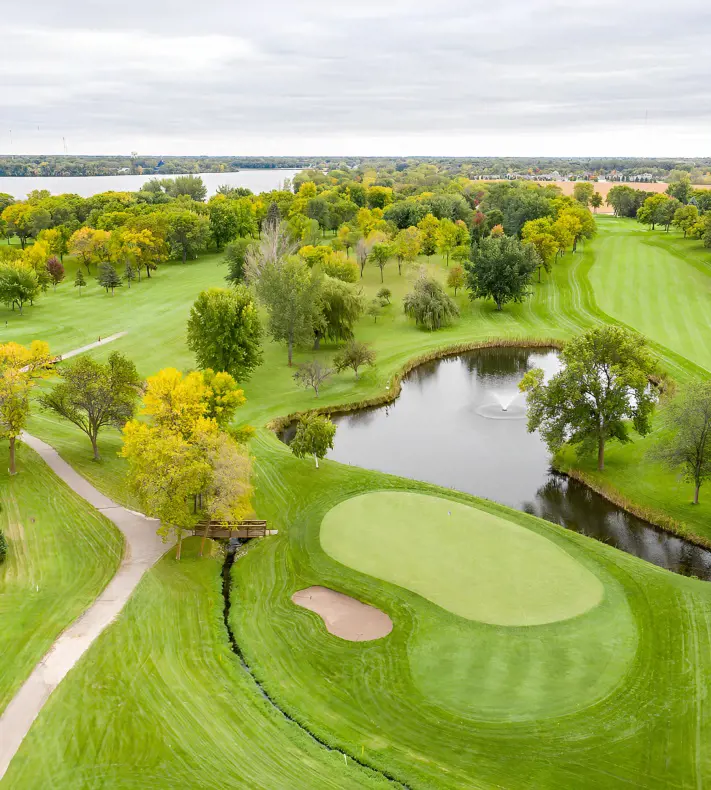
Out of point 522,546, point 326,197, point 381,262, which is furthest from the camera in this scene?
point 326,197

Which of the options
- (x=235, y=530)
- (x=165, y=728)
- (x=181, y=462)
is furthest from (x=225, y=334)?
(x=165, y=728)

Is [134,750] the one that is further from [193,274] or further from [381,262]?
[193,274]

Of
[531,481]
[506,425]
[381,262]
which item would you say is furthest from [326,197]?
[531,481]

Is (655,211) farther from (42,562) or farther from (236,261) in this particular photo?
(42,562)

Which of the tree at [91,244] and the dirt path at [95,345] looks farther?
the tree at [91,244]

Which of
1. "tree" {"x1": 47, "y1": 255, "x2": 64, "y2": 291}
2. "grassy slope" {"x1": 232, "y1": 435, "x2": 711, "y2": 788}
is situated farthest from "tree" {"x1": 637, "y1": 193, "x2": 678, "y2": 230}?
"grassy slope" {"x1": 232, "y1": 435, "x2": 711, "y2": 788}

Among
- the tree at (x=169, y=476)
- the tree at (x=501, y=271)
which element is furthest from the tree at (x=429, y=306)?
the tree at (x=169, y=476)

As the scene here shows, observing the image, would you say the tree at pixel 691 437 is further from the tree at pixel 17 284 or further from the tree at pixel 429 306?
the tree at pixel 17 284
